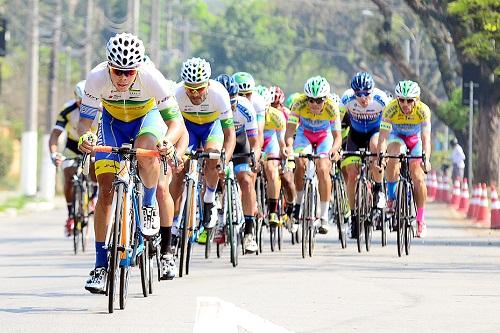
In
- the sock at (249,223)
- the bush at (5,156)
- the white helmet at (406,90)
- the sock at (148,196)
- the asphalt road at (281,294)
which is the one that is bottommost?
the asphalt road at (281,294)

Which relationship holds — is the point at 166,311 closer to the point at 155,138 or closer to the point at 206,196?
the point at 155,138

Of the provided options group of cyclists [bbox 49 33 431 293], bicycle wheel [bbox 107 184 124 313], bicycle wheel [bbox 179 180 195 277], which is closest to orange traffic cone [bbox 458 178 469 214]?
group of cyclists [bbox 49 33 431 293]

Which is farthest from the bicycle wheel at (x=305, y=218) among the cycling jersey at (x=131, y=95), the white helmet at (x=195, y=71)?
the cycling jersey at (x=131, y=95)

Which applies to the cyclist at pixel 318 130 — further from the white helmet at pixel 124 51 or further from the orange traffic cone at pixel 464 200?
the orange traffic cone at pixel 464 200

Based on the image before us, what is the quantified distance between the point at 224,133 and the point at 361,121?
188 inches

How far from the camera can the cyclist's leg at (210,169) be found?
673 inches

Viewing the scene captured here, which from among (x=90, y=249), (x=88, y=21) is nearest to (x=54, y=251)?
(x=90, y=249)

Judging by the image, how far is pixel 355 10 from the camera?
9044 centimetres

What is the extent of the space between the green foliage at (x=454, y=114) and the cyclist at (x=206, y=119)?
99.7ft

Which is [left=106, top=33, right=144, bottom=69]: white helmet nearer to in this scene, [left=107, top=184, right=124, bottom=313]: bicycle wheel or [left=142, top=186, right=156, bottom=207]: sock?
[left=107, top=184, right=124, bottom=313]: bicycle wheel

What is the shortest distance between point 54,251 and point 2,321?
8.96 meters

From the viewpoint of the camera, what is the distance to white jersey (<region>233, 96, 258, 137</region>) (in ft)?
61.6

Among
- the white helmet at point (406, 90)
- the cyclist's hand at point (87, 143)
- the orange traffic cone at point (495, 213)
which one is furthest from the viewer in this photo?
the orange traffic cone at point (495, 213)

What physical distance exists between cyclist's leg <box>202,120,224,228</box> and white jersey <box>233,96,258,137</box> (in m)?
1.33
